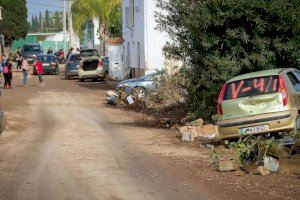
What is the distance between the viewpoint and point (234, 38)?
55.9 ft

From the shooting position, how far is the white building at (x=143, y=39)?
34.5 meters

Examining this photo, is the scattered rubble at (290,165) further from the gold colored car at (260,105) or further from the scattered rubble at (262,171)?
the gold colored car at (260,105)

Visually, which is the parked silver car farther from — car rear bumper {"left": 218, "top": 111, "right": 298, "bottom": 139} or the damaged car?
the damaged car

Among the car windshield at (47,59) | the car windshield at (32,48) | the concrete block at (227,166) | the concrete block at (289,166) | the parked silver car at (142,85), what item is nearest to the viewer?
the concrete block at (289,166)

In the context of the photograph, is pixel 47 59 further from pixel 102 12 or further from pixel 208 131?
pixel 208 131

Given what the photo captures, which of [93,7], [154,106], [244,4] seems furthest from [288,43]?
[93,7]

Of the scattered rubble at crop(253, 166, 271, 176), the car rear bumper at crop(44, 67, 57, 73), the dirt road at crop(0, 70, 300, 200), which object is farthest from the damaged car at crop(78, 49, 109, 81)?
the scattered rubble at crop(253, 166, 271, 176)

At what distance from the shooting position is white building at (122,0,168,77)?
34.5 metres

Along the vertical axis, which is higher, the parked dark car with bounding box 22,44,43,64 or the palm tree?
the palm tree

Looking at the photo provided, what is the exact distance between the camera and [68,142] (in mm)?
15758

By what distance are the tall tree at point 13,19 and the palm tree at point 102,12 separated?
19.8 m

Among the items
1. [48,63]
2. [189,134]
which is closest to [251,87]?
[189,134]

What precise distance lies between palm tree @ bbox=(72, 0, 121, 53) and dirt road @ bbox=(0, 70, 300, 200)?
3018 centimetres

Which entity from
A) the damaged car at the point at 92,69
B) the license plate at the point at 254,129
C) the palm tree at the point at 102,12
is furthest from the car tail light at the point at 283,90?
the palm tree at the point at 102,12
